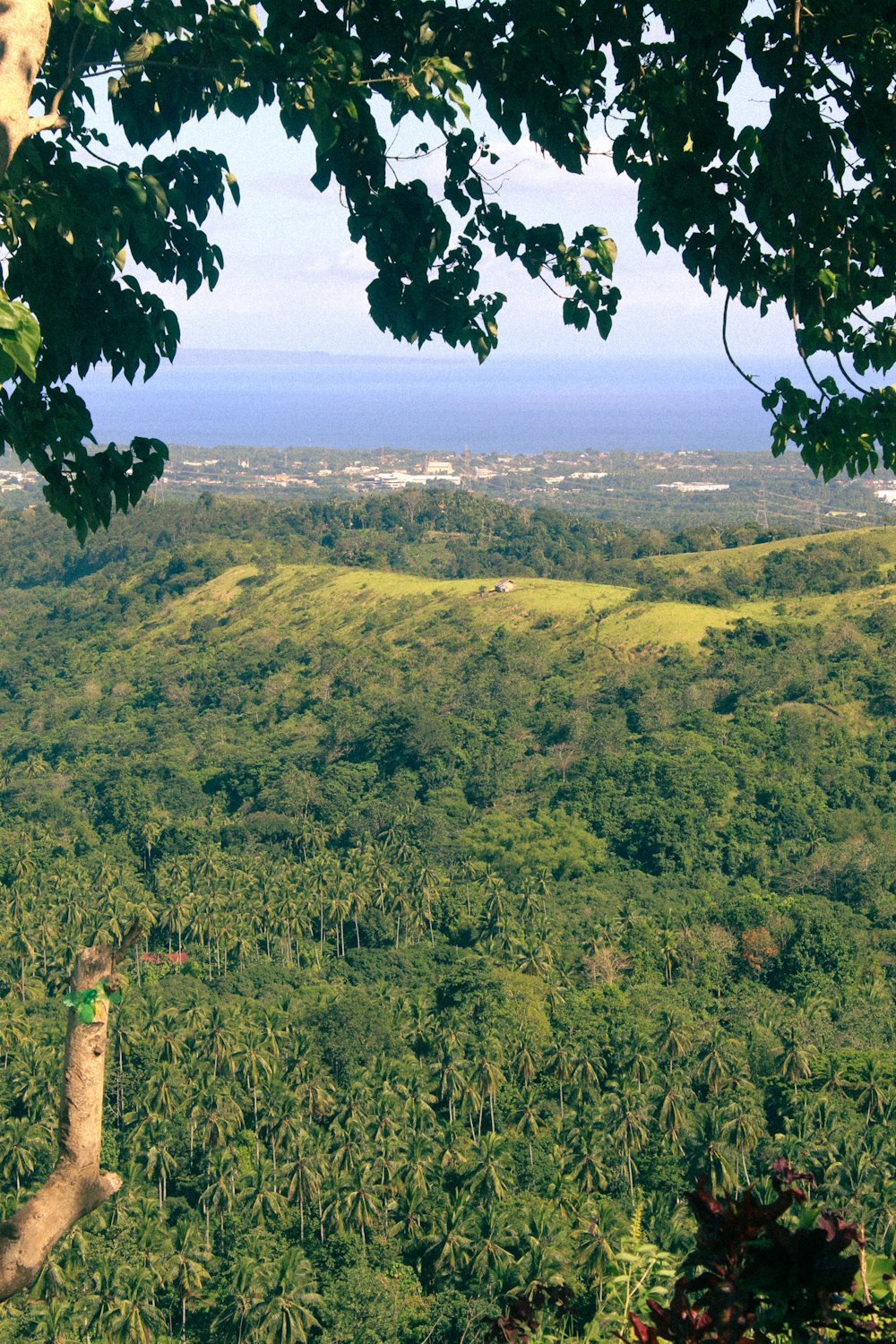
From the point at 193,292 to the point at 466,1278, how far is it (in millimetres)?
27714

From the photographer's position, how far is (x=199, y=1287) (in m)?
29.2

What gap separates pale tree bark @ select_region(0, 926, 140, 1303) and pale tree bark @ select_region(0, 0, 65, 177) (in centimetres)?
228

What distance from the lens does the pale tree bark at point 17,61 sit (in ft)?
11.8

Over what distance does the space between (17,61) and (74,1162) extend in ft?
10.2

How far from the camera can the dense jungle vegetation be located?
29.6 metres

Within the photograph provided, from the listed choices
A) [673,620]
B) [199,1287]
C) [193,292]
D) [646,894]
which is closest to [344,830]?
[646,894]

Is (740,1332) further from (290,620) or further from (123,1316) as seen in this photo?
(290,620)

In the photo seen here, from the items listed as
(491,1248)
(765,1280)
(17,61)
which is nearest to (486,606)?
(491,1248)

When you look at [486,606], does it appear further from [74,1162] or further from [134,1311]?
[74,1162]

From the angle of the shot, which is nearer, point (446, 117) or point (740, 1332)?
point (740, 1332)

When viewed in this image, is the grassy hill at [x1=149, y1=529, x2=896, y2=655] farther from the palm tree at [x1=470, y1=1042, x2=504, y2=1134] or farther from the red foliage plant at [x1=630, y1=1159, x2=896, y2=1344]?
the red foliage plant at [x1=630, y1=1159, x2=896, y2=1344]

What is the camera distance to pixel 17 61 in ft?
11.9

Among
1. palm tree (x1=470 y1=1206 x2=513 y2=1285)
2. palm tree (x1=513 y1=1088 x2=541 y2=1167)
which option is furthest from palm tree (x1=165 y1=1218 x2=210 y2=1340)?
palm tree (x1=513 y1=1088 x2=541 y2=1167)

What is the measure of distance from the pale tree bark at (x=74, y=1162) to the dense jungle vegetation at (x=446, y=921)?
1663mm
